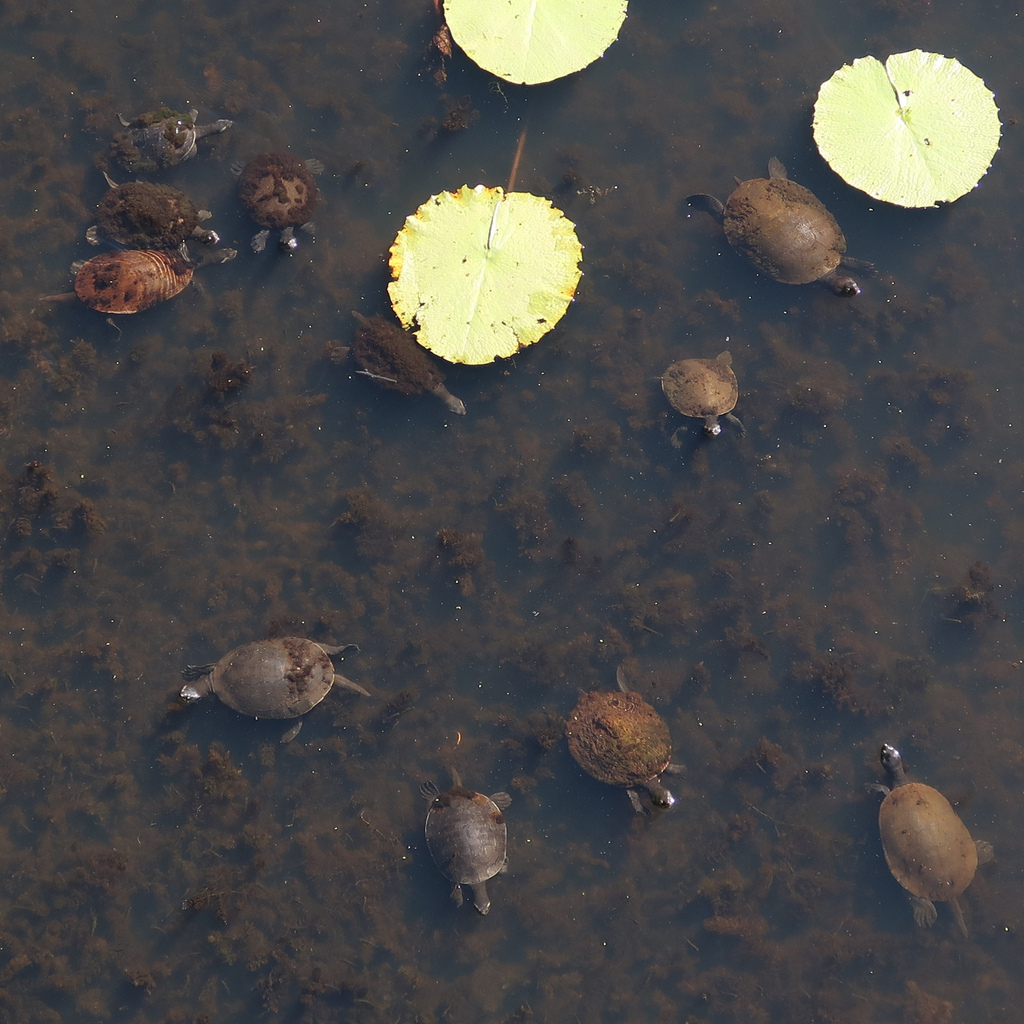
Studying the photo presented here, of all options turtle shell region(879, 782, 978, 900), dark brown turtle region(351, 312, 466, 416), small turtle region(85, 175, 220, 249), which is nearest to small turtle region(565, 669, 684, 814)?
turtle shell region(879, 782, 978, 900)

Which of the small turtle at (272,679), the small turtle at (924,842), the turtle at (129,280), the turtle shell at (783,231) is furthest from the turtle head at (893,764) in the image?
the turtle at (129,280)

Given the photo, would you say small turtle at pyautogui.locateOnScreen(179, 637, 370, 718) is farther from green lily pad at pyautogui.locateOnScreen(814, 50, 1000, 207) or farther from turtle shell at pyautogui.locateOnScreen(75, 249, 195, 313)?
green lily pad at pyautogui.locateOnScreen(814, 50, 1000, 207)

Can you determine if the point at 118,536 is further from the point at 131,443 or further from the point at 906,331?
the point at 906,331

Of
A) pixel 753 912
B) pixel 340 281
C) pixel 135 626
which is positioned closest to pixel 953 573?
pixel 753 912

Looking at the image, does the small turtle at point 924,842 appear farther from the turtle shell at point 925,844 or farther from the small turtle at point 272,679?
the small turtle at point 272,679

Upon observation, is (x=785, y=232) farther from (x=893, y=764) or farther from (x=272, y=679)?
(x=272, y=679)

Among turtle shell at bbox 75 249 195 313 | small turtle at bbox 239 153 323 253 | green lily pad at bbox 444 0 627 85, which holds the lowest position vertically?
turtle shell at bbox 75 249 195 313

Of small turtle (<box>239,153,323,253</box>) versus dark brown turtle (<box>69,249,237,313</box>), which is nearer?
dark brown turtle (<box>69,249,237,313</box>)
